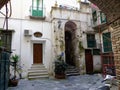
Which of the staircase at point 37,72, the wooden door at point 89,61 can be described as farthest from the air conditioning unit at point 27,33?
the wooden door at point 89,61

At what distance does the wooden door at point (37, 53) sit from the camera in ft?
34.9

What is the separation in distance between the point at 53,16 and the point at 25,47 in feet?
10.8

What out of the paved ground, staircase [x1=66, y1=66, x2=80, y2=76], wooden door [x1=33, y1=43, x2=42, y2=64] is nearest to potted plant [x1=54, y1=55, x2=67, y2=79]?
staircase [x1=66, y1=66, x2=80, y2=76]

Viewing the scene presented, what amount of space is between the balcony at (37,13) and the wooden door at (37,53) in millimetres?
2245

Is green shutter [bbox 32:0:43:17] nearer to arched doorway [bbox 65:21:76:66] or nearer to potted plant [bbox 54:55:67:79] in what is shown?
arched doorway [bbox 65:21:76:66]

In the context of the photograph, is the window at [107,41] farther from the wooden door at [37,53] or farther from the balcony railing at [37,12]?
the balcony railing at [37,12]

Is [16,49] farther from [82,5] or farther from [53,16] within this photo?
[82,5]

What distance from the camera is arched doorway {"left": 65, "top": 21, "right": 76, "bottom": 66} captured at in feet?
39.8

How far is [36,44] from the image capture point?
10.9 meters

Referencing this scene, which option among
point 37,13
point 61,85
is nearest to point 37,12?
point 37,13

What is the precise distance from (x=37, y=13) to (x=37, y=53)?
10.8ft

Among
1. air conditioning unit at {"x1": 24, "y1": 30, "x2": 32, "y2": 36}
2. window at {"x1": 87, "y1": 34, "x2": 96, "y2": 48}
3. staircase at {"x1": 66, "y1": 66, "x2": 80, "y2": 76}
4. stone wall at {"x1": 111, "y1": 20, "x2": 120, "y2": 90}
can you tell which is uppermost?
air conditioning unit at {"x1": 24, "y1": 30, "x2": 32, "y2": 36}

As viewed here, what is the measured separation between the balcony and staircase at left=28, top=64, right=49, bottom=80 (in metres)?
3.88

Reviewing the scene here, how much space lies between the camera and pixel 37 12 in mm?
11062
